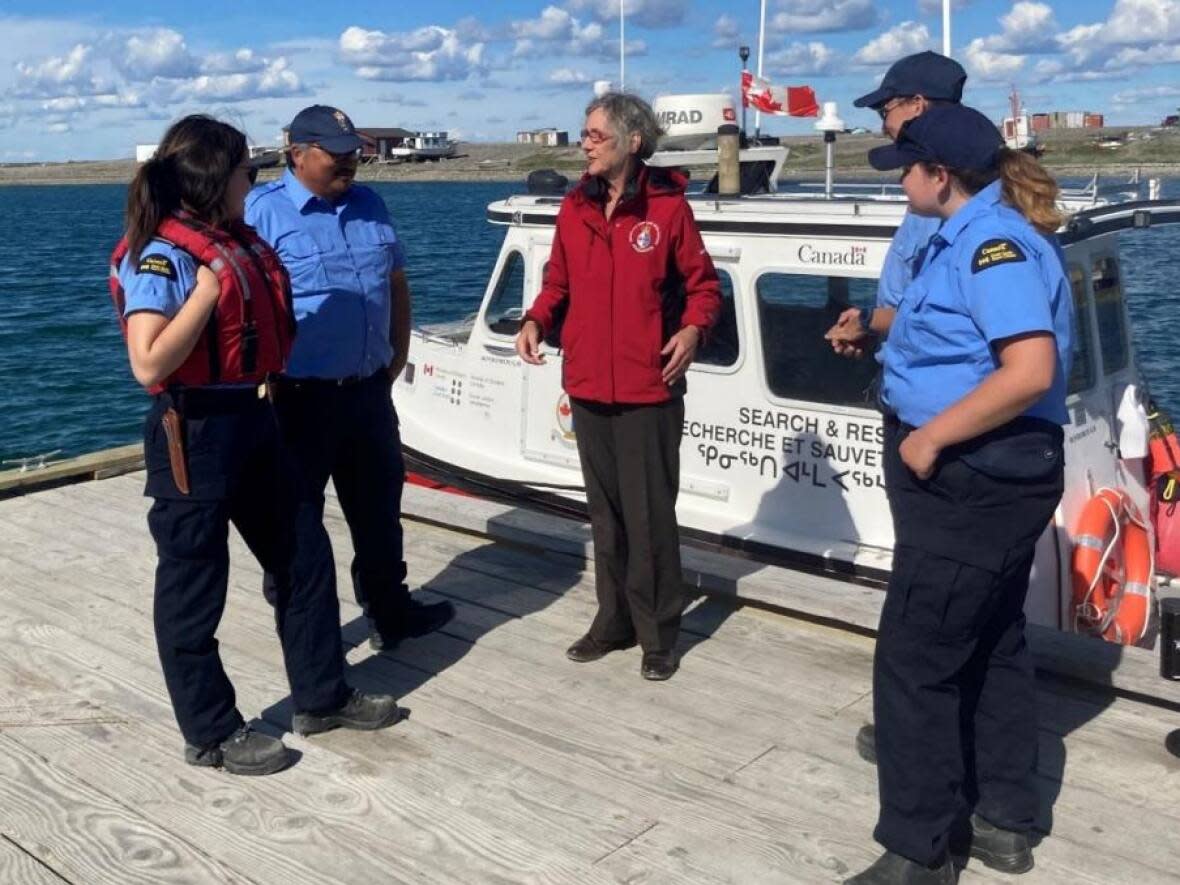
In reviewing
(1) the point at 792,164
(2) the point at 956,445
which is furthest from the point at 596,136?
(1) the point at 792,164

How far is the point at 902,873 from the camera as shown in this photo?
317 cm

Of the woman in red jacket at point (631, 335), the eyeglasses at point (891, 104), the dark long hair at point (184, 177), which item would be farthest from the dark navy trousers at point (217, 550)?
the eyeglasses at point (891, 104)

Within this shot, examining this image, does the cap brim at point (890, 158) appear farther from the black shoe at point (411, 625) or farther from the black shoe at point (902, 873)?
the black shoe at point (411, 625)

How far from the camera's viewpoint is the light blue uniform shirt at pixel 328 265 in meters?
4.32

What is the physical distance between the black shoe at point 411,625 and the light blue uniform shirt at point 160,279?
1.69 metres

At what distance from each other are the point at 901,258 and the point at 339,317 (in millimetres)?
1747

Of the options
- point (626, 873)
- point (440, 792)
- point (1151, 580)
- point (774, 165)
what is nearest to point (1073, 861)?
point (626, 873)

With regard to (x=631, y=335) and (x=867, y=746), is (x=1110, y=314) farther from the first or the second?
(x=867, y=746)

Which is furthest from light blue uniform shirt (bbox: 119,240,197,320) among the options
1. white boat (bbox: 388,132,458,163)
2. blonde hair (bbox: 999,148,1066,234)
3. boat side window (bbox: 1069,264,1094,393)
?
white boat (bbox: 388,132,458,163)

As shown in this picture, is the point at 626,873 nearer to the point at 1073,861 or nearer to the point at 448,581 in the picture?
the point at 1073,861

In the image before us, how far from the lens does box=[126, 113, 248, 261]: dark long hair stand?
3.52 metres

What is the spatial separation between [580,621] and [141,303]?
2215 mm

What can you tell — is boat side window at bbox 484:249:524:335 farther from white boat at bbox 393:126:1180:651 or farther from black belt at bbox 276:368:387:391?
black belt at bbox 276:368:387:391

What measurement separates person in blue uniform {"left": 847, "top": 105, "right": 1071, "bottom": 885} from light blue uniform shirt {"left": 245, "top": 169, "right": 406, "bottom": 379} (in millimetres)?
1808
